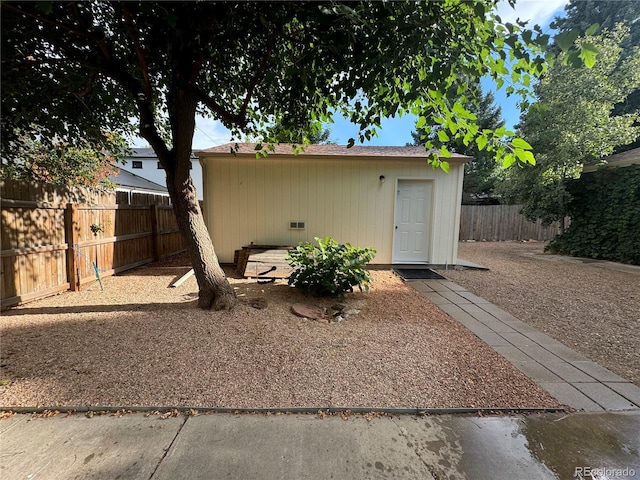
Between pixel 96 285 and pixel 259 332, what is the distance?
12.0 feet

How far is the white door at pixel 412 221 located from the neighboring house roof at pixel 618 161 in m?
6.25

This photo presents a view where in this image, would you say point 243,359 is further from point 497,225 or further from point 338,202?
point 497,225

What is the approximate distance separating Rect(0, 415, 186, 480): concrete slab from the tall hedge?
36.4ft

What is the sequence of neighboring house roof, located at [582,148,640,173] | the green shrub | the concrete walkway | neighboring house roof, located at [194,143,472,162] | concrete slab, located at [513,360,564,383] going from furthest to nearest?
neighboring house roof, located at [582,148,640,173], neighboring house roof, located at [194,143,472,162], the green shrub, concrete slab, located at [513,360,564,383], the concrete walkway

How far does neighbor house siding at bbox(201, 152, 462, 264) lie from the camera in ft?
20.9

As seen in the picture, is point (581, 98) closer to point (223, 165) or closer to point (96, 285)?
point (223, 165)

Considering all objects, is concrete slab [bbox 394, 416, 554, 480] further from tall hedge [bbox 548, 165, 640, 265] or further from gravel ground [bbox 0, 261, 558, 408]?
tall hedge [bbox 548, 165, 640, 265]

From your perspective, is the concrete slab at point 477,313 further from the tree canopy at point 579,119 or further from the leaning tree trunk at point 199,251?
the tree canopy at point 579,119

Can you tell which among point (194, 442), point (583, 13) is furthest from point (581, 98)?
point (583, 13)

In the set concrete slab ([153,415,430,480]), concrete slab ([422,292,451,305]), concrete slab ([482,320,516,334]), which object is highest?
concrete slab ([422,292,451,305])

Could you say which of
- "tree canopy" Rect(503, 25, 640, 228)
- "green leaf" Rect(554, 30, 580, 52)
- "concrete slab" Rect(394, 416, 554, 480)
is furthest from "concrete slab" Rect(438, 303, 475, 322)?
"tree canopy" Rect(503, 25, 640, 228)

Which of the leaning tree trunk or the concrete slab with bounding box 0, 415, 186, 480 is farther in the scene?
the leaning tree trunk

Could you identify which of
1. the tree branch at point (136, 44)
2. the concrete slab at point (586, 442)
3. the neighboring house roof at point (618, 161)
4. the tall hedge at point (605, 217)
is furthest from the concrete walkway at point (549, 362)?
the neighboring house roof at point (618, 161)

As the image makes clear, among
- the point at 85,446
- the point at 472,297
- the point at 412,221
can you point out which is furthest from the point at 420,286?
the point at 85,446
